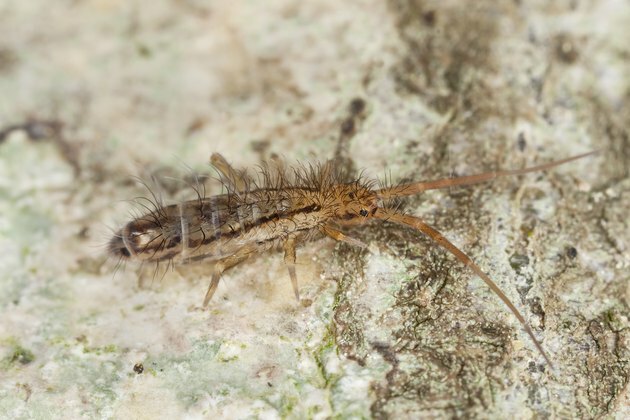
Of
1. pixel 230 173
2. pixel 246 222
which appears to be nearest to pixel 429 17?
pixel 230 173

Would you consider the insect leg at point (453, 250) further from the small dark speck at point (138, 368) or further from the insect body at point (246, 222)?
the small dark speck at point (138, 368)

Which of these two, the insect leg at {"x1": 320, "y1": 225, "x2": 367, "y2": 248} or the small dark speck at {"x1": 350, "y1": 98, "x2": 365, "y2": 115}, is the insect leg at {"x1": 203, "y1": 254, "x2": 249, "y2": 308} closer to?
the insect leg at {"x1": 320, "y1": 225, "x2": 367, "y2": 248}

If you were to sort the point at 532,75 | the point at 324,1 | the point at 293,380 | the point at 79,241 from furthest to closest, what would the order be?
the point at 324,1, the point at 532,75, the point at 79,241, the point at 293,380

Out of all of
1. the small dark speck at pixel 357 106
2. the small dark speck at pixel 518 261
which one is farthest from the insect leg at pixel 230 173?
the small dark speck at pixel 518 261

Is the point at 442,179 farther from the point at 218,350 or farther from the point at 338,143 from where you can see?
the point at 218,350

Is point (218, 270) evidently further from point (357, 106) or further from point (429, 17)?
point (429, 17)

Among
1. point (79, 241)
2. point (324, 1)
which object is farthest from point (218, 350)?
point (324, 1)
